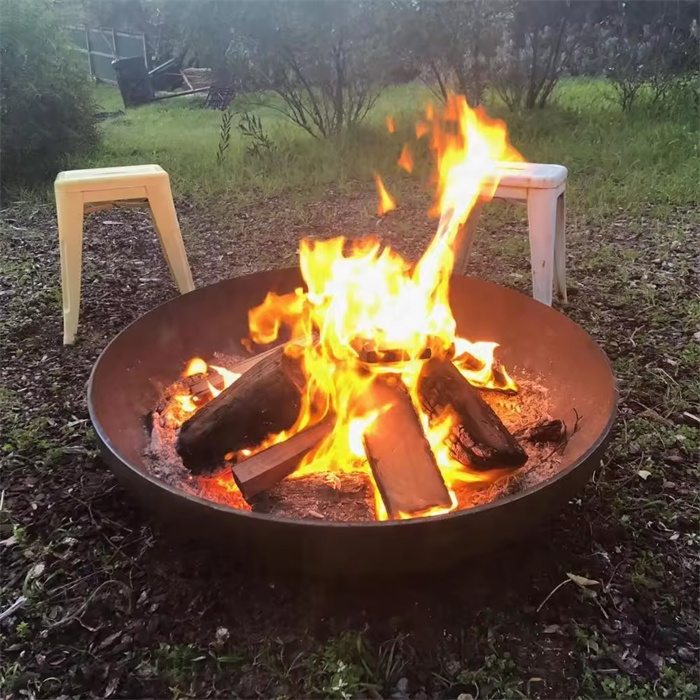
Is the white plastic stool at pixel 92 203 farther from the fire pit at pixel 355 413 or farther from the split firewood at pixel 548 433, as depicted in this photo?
the split firewood at pixel 548 433

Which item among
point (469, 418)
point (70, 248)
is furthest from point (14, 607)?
point (70, 248)

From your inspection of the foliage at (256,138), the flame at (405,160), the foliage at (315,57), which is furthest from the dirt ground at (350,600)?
the foliage at (315,57)

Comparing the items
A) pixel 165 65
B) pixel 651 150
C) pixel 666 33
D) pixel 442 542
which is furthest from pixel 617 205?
pixel 165 65

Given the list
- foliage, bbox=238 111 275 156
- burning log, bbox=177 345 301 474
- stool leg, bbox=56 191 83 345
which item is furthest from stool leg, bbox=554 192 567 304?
foliage, bbox=238 111 275 156

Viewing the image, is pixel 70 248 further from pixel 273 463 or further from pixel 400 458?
pixel 400 458

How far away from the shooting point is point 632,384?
8.74 feet

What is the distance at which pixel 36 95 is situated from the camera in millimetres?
5562

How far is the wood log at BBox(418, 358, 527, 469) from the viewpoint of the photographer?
5.94 feet

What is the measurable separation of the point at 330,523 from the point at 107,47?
7783 mm

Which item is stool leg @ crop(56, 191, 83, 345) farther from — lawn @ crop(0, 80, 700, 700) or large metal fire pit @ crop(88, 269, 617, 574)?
large metal fire pit @ crop(88, 269, 617, 574)

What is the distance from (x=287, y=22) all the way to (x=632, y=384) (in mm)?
4676

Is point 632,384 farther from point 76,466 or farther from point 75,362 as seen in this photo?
point 75,362

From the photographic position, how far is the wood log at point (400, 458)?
1.65 m

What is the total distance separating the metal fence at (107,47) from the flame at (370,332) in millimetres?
5612
